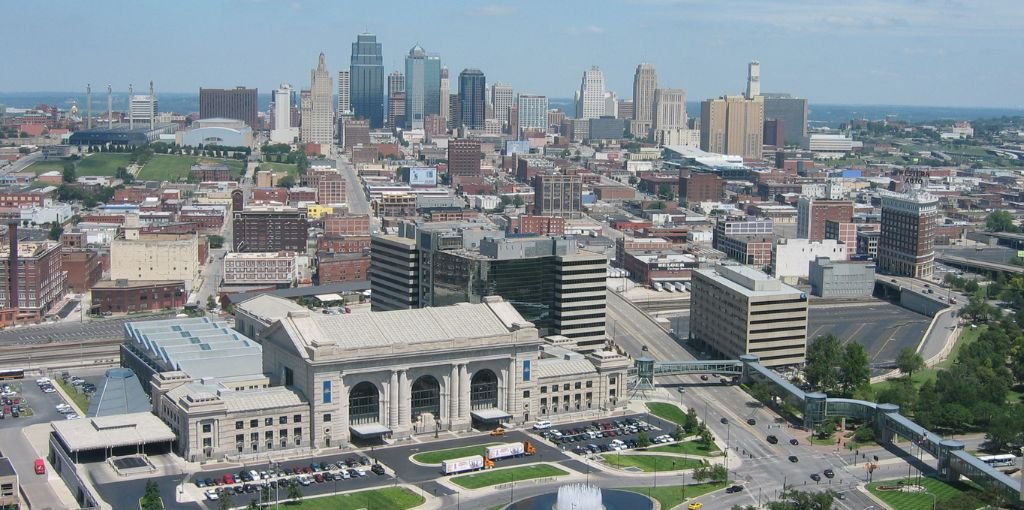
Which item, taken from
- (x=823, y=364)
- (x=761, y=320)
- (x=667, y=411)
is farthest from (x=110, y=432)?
(x=823, y=364)

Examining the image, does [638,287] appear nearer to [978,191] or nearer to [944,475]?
[944,475]

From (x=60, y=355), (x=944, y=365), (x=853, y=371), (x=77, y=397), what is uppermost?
(x=853, y=371)

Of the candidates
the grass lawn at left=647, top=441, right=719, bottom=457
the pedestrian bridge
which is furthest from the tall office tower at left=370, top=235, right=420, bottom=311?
the grass lawn at left=647, top=441, right=719, bottom=457

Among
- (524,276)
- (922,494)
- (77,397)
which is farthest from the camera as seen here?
(524,276)

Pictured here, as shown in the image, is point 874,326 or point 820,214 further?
point 820,214

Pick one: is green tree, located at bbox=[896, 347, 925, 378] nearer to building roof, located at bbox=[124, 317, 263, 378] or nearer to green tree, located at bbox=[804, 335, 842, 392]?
green tree, located at bbox=[804, 335, 842, 392]

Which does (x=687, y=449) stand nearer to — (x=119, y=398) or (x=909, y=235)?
(x=119, y=398)

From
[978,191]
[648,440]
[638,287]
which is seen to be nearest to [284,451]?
[648,440]
